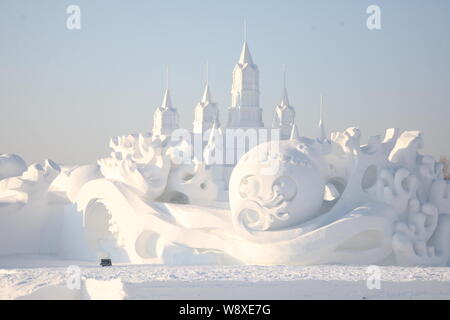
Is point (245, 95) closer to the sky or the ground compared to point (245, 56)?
closer to the ground

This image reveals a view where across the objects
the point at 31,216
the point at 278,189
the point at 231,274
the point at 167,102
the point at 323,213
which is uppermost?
the point at 167,102

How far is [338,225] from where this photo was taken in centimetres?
1080

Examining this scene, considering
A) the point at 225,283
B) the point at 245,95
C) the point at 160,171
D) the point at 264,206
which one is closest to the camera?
the point at 225,283

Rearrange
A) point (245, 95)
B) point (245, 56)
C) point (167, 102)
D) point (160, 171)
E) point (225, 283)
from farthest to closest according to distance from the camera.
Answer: point (167, 102) → point (245, 95) → point (245, 56) → point (160, 171) → point (225, 283)

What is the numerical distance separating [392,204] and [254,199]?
2.57 metres

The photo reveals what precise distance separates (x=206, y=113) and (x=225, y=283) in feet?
134

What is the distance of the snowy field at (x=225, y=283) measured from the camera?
785cm

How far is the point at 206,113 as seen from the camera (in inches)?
1930

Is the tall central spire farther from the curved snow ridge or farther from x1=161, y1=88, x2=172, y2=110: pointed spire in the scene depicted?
the curved snow ridge

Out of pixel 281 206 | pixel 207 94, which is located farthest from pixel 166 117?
pixel 281 206

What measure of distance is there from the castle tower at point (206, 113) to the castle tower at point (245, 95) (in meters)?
1.64

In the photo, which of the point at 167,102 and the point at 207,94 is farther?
the point at 167,102

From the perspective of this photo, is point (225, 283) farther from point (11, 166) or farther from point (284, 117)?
point (284, 117)

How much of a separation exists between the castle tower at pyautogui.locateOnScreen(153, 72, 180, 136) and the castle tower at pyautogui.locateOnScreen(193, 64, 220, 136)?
4.83 metres
